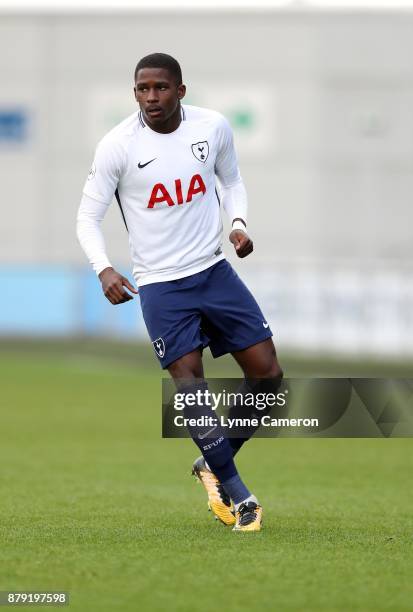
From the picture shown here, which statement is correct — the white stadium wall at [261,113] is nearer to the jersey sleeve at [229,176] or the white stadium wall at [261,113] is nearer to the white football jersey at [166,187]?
the jersey sleeve at [229,176]

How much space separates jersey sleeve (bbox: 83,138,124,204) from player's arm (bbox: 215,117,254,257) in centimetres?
60

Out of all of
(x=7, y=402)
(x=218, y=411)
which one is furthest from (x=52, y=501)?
(x=7, y=402)

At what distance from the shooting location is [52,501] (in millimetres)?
9062

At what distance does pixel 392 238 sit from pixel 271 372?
33156 millimetres

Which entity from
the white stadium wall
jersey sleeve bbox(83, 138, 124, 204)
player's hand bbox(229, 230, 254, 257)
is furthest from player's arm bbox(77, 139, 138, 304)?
the white stadium wall

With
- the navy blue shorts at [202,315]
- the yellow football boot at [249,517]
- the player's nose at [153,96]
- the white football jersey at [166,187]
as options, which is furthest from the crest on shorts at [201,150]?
the yellow football boot at [249,517]

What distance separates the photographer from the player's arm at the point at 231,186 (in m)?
7.53

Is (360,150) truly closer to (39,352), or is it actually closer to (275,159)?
(275,159)

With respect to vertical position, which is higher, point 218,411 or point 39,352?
point 218,411

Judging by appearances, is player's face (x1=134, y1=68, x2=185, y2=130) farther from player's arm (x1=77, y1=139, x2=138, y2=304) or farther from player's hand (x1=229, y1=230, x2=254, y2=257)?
player's hand (x1=229, y1=230, x2=254, y2=257)

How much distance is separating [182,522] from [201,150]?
7.01 feet

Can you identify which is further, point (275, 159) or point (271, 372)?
point (275, 159)

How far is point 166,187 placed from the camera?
7457 millimetres

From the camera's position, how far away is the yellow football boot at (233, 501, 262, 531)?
7512mm
